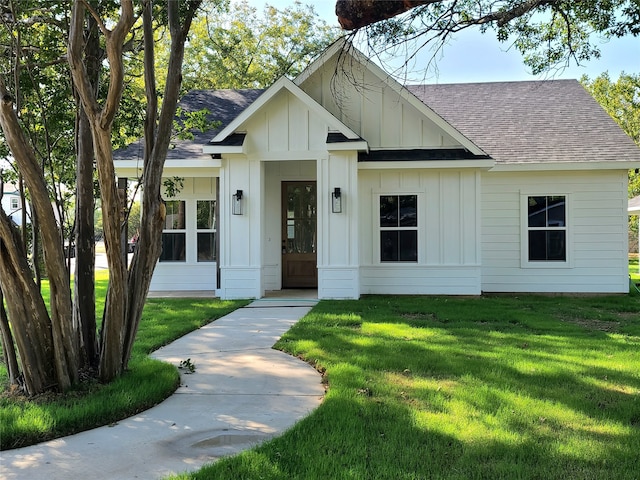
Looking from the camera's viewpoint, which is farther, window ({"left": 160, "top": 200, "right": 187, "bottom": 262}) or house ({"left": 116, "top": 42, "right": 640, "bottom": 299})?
window ({"left": 160, "top": 200, "right": 187, "bottom": 262})

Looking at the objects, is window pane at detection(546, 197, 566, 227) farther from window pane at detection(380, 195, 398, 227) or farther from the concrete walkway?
the concrete walkway

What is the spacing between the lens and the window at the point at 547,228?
1206 centimetres

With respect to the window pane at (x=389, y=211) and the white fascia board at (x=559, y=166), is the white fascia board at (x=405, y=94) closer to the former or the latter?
the white fascia board at (x=559, y=166)

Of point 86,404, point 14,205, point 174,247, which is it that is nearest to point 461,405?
point 86,404

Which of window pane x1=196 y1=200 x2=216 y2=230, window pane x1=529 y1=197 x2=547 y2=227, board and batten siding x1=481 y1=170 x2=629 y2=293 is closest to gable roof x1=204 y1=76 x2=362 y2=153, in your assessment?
window pane x1=196 y1=200 x2=216 y2=230

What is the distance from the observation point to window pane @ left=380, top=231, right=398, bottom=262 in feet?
38.1

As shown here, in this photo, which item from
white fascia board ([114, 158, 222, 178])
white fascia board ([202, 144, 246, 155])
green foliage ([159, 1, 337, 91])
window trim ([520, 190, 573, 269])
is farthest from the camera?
green foliage ([159, 1, 337, 91])

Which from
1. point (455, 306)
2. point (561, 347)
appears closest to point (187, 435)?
point (561, 347)

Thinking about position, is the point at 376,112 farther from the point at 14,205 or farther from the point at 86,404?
the point at 86,404

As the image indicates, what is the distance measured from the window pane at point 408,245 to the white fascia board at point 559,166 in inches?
93.1

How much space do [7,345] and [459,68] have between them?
6.29 metres

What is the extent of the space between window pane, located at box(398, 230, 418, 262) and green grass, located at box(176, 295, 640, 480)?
362 cm

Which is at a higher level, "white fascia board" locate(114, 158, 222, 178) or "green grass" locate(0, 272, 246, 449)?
"white fascia board" locate(114, 158, 222, 178)

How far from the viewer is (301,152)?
35.0ft
